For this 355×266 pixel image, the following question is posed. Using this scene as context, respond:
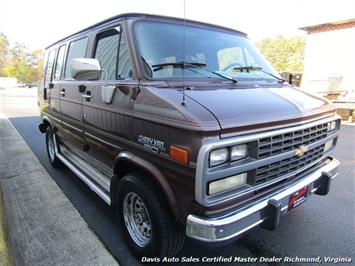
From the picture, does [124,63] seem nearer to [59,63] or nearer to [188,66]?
[188,66]

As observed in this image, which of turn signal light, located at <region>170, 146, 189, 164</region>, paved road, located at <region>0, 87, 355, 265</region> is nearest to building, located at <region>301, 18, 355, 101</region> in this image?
paved road, located at <region>0, 87, 355, 265</region>

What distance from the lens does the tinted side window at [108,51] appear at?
296cm

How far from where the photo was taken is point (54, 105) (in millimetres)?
4781

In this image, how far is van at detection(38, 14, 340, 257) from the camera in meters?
1.94

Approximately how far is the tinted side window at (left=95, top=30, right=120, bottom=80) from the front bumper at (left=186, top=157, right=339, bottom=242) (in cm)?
176

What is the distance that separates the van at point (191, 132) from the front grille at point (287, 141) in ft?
0.03

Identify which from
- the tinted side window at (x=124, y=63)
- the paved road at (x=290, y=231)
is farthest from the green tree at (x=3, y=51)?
the tinted side window at (x=124, y=63)

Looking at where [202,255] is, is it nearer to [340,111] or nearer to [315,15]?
[340,111]

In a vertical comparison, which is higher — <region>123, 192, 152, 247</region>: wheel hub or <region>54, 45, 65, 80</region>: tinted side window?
<region>54, 45, 65, 80</region>: tinted side window

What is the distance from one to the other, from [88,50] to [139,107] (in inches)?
65.1

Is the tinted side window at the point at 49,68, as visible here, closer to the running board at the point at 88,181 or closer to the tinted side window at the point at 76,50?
the tinted side window at the point at 76,50

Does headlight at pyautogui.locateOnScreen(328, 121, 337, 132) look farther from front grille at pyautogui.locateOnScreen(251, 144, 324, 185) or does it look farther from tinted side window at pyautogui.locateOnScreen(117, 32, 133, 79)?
tinted side window at pyautogui.locateOnScreen(117, 32, 133, 79)

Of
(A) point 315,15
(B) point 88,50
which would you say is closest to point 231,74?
(B) point 88,50

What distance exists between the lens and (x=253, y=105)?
2.24 m
